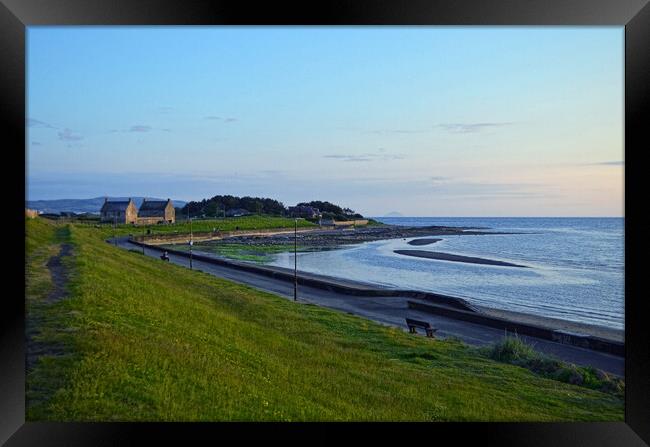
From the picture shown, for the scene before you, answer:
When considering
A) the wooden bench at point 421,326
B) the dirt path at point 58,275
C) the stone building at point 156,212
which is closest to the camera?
the dirt path at point 58,275

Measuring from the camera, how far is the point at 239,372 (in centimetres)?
745

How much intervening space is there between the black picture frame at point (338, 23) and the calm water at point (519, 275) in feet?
Answer: 57.3

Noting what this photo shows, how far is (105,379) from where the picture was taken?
5.56m

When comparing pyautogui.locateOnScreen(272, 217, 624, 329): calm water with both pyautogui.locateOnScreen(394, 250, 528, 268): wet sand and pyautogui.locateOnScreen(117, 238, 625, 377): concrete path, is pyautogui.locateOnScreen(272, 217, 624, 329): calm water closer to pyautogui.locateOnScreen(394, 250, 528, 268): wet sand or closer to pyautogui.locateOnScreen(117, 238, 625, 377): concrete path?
pyautogui.locateOnScreen(394, 250, 528, 268): wet sand

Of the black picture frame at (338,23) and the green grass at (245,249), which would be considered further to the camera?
the green grass at (245,249)

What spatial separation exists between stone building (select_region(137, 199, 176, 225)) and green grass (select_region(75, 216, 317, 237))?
1334 millimetres

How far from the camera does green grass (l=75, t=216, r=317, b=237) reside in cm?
5116

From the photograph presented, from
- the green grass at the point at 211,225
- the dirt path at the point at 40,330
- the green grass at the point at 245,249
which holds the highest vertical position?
the green grass at the point at 211,225

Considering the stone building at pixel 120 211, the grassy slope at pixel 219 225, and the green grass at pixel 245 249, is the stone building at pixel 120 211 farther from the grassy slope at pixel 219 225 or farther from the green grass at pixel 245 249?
the green grass at pixel 245 249

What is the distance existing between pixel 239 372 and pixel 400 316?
13690mm

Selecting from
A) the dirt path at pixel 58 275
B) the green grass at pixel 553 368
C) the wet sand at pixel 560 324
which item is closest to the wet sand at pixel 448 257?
the wet sand at pixel 560 324

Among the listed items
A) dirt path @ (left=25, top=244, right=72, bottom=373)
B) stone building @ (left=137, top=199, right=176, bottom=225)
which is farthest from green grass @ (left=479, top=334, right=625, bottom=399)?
stone building @ (left=137, top=199, right=176, bottom=225)

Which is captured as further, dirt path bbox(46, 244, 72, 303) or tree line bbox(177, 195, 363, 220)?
tree line bbox(177, 195, 363, 220)

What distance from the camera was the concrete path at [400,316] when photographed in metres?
14.4
